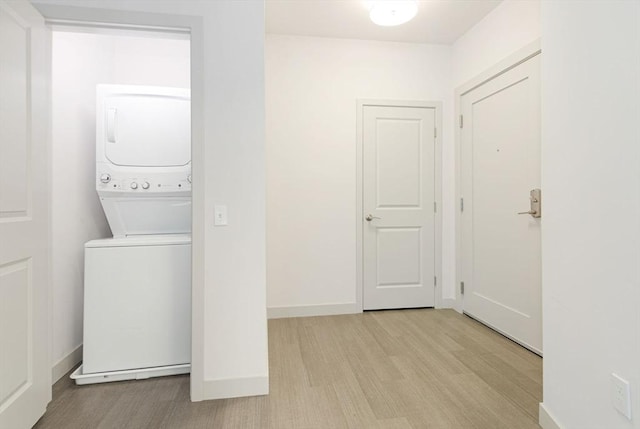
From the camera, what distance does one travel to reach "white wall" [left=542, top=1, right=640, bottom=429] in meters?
1.05

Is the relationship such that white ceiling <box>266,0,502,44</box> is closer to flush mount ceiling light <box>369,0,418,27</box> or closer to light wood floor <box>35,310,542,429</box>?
flush mount ceiling light <box>369,0,418,27</box>

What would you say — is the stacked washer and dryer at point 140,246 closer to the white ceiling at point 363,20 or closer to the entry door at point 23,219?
the entry door at point 23,219

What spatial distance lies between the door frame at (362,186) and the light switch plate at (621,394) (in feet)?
6.93

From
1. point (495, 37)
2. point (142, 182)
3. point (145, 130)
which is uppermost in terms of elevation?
point (495, 37)

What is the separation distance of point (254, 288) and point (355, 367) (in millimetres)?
884

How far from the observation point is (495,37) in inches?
104

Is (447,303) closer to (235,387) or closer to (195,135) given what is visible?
(235,387)

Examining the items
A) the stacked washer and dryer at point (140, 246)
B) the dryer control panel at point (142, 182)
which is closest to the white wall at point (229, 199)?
the stacked washer and dryer at point (140, 246)

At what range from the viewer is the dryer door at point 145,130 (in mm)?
2002

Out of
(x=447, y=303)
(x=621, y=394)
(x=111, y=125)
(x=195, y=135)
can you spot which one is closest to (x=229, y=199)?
(x=195, y=135)

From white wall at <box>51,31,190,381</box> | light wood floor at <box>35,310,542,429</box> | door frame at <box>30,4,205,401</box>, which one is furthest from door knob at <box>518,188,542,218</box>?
white wall at <box>51,31,190,381</box>

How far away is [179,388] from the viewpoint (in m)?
1.84

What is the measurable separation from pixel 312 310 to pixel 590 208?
2352 mm

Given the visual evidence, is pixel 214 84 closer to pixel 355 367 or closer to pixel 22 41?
pixel 22 41
